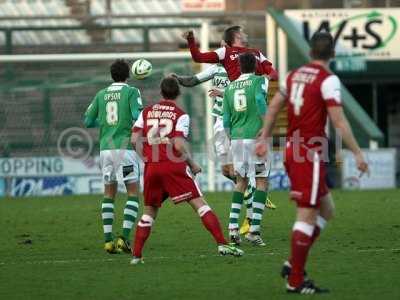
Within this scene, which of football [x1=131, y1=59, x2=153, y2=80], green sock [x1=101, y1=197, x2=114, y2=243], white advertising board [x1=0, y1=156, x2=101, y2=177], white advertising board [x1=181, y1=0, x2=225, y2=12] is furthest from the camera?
white advertising board [x1=181, y1=0, x2=225, y2=12]

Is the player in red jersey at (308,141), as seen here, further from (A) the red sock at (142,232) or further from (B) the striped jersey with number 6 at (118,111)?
(B) the striped jersey with number 6 at (118,111)

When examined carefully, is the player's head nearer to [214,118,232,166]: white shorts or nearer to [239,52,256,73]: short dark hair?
[239,52,256,73]: short dark hair

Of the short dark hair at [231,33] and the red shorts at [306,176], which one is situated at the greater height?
the short dark hair at [231,33]

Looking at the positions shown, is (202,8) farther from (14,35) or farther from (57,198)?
(57,198)

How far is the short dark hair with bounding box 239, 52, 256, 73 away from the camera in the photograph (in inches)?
536

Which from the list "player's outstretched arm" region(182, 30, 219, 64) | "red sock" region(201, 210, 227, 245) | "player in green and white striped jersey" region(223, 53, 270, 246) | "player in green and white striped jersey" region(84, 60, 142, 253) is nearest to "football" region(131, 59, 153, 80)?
"player in green and white striped jersey" region(84, 60, 142, 253)

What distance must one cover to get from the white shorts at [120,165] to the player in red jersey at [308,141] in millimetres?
3880

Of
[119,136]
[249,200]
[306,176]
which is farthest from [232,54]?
[306,176]

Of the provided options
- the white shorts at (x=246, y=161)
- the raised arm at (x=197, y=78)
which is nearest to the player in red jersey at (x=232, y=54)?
the raised arm at (x=197, y=78)

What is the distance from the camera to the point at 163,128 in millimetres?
11742

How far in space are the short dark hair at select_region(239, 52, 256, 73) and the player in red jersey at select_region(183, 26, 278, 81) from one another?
94cm

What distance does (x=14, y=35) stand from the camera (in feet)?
100

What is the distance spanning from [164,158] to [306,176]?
2456 millimetres

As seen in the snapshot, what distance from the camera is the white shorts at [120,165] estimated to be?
13.5m
